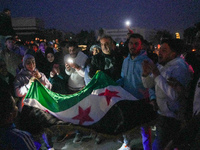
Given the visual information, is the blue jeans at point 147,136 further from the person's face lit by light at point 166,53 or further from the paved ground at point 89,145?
the person's face lit by light at point 166,53

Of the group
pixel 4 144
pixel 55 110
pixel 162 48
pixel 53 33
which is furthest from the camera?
pixel 53 33

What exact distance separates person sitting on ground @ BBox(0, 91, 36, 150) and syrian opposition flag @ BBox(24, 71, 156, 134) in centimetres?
128

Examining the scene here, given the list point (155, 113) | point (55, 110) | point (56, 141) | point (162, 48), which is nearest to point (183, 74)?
point (162, 48)

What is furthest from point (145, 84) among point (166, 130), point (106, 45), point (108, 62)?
point (106, 45)

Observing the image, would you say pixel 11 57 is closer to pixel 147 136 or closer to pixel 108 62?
pixel 108 62

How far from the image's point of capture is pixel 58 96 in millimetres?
3289

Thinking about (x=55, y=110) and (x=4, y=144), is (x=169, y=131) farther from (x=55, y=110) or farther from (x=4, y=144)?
(x=4, y=144)

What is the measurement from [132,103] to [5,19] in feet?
21.3

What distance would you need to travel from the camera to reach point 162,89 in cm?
226

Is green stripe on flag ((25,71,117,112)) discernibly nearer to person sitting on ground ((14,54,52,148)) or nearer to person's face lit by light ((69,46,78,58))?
person sitting on ground ((14,54,52,148))

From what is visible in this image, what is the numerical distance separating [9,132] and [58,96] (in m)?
1.81

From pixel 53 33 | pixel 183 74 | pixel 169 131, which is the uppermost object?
pixel 53 33

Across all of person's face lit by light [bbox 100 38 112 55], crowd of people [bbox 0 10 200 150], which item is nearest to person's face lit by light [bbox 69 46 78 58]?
crowd of people [bbox 0 10 200 150]

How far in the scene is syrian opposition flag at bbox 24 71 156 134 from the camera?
8.58ft
